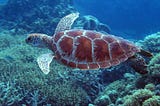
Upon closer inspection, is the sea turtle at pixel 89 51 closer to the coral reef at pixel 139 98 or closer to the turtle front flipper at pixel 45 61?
the turtle front flipper at pixel 45 61

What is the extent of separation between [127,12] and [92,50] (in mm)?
31118

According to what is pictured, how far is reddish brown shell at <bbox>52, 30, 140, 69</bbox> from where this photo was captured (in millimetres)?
5227

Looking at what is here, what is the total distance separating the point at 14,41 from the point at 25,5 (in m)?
5.62

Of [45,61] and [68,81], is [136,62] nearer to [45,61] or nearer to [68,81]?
[45,61]

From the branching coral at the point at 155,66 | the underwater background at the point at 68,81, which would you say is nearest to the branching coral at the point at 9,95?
the underwater background at the point at 68,81

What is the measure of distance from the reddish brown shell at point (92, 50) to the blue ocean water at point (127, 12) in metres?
26.1

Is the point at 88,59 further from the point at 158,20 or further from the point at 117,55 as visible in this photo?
the point at 158,20

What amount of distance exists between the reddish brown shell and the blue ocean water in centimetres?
2610

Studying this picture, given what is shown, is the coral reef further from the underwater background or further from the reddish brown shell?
the reddish brown shell

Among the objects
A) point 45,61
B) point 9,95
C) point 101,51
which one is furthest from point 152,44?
point 9,95

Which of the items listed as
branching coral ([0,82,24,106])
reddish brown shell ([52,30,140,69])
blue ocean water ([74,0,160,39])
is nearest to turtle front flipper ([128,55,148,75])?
reddish brown shell ([52,30,140,69])

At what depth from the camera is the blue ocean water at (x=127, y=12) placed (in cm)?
3266

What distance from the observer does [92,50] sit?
5.31 metres

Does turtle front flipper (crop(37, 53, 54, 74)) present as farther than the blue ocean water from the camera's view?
No
